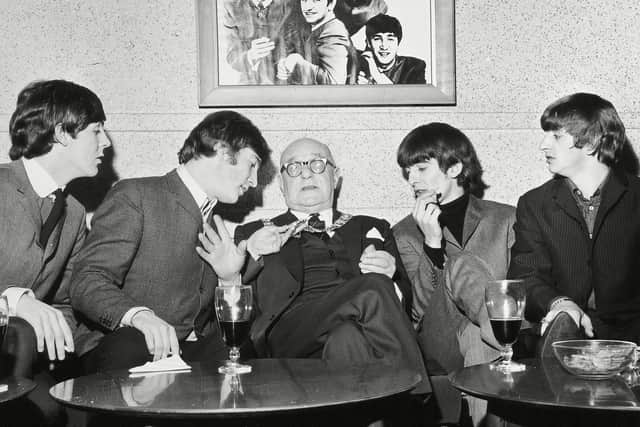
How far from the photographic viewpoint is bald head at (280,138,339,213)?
336cm

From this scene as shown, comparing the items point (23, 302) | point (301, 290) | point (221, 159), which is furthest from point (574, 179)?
point (23, 302)

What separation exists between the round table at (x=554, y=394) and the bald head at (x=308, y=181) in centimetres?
133

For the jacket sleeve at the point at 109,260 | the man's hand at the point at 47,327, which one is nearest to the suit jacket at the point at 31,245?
the jacket sleeve at the point at 109,260

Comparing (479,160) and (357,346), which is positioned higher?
(479,160)

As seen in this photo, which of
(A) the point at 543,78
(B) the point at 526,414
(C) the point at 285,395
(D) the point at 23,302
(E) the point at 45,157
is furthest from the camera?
(A) the point at 543,78

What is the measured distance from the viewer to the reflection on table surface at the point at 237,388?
168 cm

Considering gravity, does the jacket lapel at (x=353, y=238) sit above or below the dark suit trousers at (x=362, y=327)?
above

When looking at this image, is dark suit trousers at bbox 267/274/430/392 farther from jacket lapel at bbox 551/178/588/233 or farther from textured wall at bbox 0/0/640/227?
textured wall at bbox 0/0/640/227

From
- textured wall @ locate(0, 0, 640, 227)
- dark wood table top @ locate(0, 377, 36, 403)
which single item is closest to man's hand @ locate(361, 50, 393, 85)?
textured wall @ locate(0, 0, 640, 227)

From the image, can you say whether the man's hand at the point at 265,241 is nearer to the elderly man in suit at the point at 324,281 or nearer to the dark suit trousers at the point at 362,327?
the elderly man in suit at the point at 324,281

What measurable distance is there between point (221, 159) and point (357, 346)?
41.6 inches

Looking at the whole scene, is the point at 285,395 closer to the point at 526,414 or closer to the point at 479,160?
the point at 526,414

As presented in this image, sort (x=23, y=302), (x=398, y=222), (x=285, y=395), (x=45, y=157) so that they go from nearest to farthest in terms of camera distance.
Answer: (x=285, y=395) < (x=23, y=302) < (x=45, y=157) < (x=398, y=222)

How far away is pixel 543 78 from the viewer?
389cm
